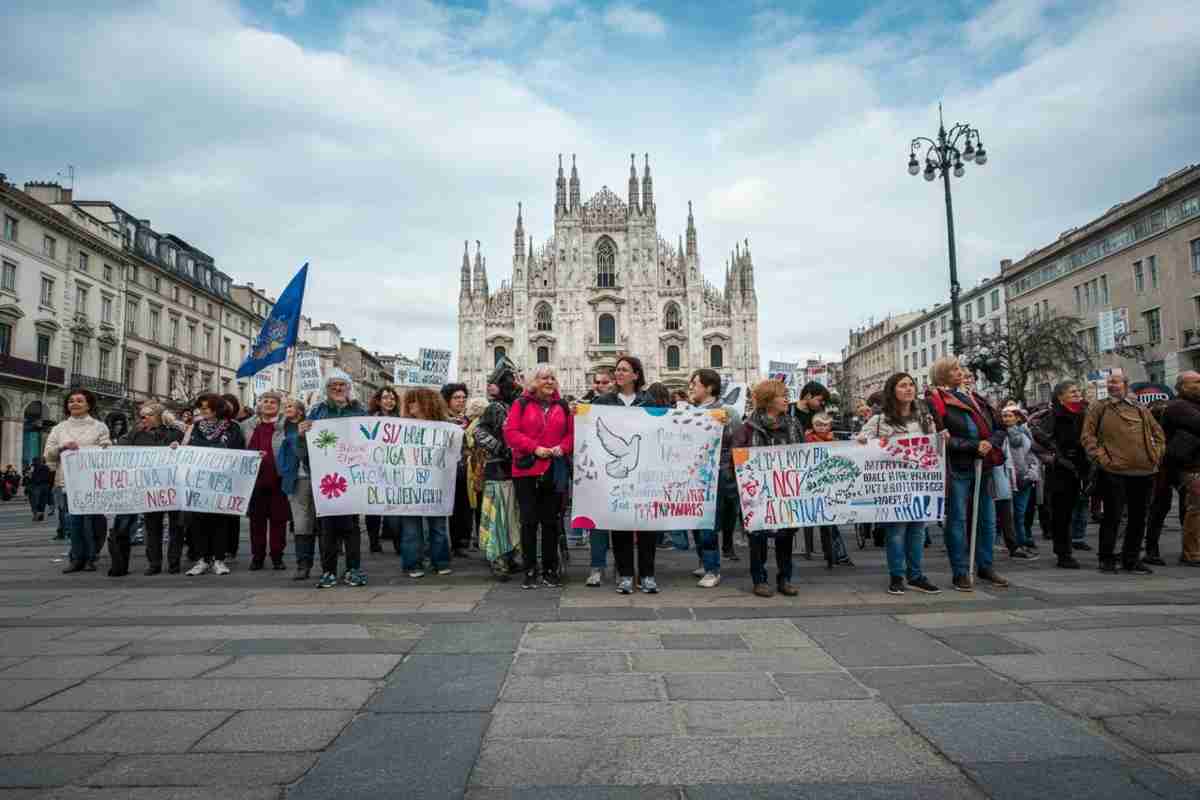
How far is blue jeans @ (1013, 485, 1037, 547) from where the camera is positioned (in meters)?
7.94

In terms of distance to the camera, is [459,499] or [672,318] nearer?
[459,499]

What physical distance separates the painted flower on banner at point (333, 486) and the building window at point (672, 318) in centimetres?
5465

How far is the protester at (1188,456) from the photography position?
689 cm

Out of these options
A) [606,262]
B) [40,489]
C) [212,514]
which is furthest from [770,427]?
[606,262]

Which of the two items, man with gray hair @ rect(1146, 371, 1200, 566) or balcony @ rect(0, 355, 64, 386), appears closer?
man with gray hair @ rect(1146, 371, 1200, 566)

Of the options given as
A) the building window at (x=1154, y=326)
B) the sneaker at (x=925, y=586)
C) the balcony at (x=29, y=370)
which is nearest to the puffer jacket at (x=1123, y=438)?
the sneaker at (x=925, y=586)

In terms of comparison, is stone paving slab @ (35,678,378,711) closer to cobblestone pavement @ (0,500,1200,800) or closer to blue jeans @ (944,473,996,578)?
cobblestone pavement @ (0,500,1200,800)

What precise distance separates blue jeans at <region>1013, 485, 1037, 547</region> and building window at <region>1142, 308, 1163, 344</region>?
30.5 meters

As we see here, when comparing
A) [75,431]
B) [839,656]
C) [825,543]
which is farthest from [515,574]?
[75,431]

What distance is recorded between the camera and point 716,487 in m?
6.16

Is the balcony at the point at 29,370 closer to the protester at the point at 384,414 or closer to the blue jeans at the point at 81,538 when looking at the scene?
the blue jeans at the point at 81,538

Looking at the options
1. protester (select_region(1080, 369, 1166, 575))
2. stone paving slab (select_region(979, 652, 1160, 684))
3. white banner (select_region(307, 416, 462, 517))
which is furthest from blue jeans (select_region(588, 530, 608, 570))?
protester (select_region(1080, 369, 1166, 575))

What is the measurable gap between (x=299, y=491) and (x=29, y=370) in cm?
3043

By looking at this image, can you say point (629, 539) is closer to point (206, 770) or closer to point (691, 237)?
point (206, 770)
